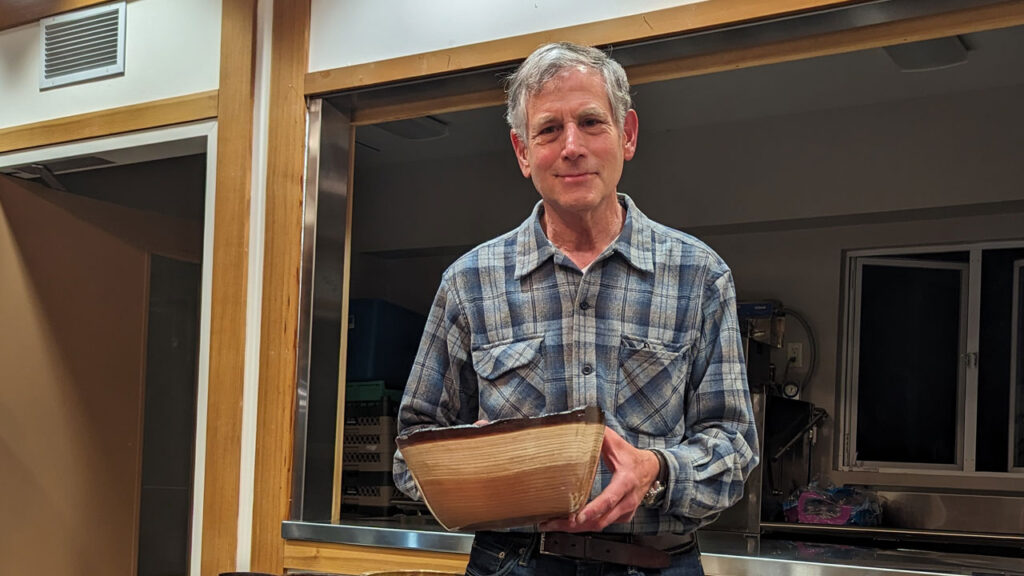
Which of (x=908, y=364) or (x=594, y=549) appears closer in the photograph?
(x=594, y=549)

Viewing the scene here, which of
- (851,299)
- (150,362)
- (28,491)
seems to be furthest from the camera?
(851,299)

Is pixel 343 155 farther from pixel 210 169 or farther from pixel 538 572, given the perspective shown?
pixel 538 572

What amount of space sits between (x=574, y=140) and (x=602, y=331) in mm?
228

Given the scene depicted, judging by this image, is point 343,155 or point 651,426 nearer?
point 651,426

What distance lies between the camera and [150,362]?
4.04 m

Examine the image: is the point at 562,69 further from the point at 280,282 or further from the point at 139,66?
the point at 139,66

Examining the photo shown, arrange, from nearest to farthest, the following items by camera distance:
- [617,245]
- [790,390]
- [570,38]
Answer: [617,245] < [570,38] < [790,390]

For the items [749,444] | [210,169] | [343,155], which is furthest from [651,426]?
[210,169]

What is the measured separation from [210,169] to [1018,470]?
389 cm

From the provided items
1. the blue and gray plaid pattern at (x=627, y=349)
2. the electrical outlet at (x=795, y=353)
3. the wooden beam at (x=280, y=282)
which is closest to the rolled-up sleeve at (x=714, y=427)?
the blue and gray plaid pattern at (x=627, y=349)

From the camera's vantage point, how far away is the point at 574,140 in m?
1.22

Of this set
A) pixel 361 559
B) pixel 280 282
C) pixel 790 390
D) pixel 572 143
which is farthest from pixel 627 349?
pixel 790 390

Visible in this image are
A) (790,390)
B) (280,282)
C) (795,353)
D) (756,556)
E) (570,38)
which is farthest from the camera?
(795,353)

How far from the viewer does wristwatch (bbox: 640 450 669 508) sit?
3.67 feet
